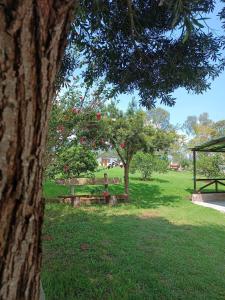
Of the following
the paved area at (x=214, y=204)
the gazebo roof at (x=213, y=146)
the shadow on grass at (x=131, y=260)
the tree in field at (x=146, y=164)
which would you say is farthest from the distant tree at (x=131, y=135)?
the tree in field at (x=146, y=164)

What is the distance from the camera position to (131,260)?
4.76 meters

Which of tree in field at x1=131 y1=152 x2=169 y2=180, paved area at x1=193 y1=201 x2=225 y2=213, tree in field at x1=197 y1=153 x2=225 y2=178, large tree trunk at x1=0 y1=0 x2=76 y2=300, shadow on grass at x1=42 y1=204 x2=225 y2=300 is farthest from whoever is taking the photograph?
tree in field at x1=131 y1=152 x2=169 y2=180

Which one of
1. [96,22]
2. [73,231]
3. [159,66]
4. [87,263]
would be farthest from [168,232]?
[96,22]

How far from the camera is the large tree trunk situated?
3.16 feet

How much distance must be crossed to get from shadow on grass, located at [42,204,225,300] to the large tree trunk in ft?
8.76

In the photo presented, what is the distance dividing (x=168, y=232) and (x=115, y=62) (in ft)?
13.3

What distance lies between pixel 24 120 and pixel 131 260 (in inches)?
164

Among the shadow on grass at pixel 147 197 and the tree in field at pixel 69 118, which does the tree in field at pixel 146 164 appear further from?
the tree in field at pixel 69 118

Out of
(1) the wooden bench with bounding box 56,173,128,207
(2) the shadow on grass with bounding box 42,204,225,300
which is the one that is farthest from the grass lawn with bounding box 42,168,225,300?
(1) the wooden bench with bounding box 56,173,128,207

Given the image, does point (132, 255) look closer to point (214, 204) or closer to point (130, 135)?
point (130, 135)

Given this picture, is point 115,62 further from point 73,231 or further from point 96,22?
point 73,231

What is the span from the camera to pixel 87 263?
15.0ft

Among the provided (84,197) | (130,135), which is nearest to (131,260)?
(84,197)

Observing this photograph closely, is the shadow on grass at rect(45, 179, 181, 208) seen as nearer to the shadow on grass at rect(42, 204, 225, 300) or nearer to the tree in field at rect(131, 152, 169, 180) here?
the shadow on grass at rect(42, 204, 225, 300)
